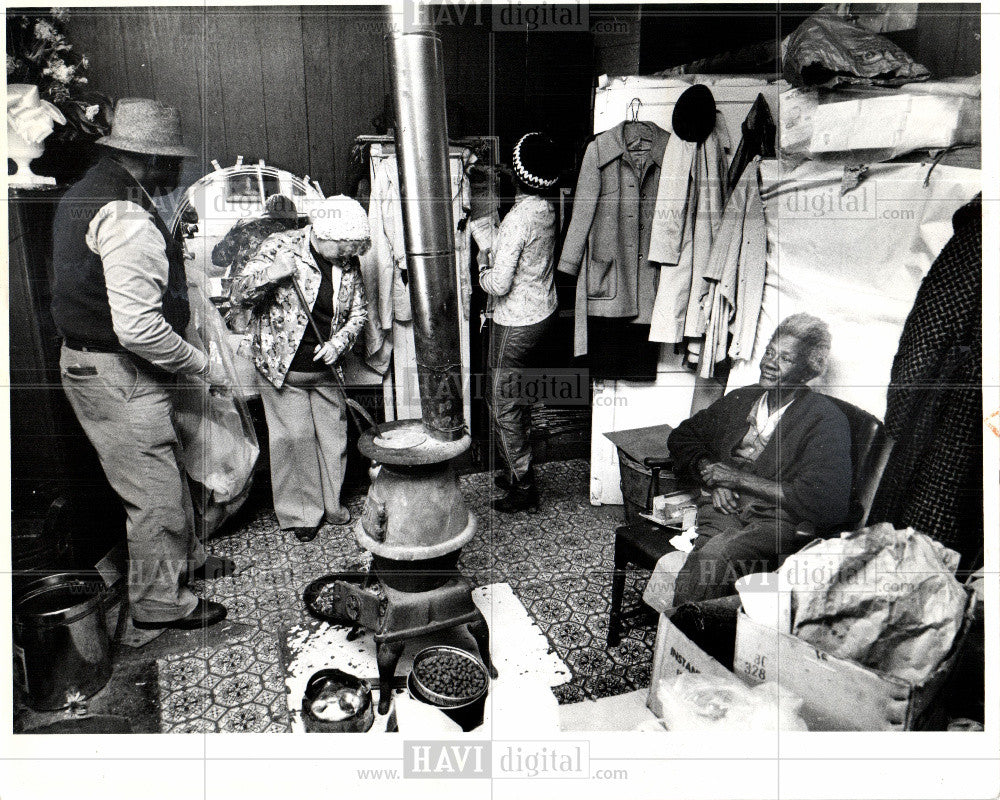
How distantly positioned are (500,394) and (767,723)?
256 centimetres

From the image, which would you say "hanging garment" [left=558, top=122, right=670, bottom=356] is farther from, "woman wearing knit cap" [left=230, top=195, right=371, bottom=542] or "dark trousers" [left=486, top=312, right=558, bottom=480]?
"woman wearing knit cap" [left=230, top=195, right=371, bottom=542]

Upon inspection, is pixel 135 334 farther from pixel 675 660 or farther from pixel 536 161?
pixel 675 660

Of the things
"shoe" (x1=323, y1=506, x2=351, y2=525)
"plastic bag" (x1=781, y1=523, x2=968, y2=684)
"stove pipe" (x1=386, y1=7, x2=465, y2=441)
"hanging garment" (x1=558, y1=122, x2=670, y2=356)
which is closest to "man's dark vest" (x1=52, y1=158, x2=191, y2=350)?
"stove pipe" (x1=386, y1=7, x2=465, y2=441)

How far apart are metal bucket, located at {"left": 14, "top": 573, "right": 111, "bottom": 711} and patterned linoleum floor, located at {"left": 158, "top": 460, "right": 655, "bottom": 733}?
29 centimetres

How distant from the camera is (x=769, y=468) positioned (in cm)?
317

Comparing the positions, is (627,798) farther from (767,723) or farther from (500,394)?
(500,394)

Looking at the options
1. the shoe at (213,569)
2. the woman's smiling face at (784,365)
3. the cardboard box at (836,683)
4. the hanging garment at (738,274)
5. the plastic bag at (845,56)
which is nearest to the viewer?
the cardboard box at (836,683)

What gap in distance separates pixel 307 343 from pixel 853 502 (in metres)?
2.85

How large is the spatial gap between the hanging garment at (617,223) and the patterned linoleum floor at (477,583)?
131 centimetres

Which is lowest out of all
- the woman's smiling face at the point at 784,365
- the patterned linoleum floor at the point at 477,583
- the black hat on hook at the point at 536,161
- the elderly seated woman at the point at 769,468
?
the patterned linoleum floor at the point at 477,583

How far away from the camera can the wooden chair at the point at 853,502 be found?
2.88 m

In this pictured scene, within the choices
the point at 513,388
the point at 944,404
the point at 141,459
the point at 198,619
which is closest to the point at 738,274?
the point at 944,404

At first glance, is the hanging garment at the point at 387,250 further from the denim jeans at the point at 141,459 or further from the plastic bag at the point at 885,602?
the plastic bag at the point at 885,602

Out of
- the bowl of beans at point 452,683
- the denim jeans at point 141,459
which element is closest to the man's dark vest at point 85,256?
the denim jeans at point 141,459
